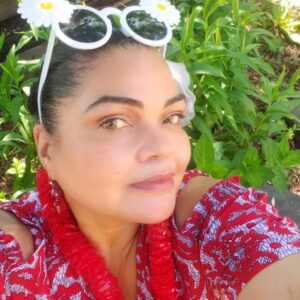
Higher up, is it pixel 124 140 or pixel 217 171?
pixel 124 140

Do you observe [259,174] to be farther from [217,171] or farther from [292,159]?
[217,171]

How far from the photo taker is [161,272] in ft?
4.07

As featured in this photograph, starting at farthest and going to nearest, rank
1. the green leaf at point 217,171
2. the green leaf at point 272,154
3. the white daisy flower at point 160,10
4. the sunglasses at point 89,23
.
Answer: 1. the green leaf at point 272,154
2. the green leaf at point 217,171
3. the white daisy flower at point 160,10
4. the sunglasses at point 89,23

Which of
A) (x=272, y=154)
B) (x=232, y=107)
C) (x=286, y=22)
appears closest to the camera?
(x=272, y=154)

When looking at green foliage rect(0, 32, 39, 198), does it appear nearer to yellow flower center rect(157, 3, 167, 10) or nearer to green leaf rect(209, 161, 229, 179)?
green leaf rect(209, 161, 229, 179)

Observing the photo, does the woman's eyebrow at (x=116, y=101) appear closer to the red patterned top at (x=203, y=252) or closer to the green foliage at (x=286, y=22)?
the red patterned top at (x=203, y=252)

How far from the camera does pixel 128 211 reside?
3.46ft

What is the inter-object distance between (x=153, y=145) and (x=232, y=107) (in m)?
1.38

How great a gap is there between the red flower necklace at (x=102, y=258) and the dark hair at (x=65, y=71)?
0.26 meters

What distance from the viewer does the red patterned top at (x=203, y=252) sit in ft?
3.37

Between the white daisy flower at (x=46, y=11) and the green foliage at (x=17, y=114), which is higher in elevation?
the white daisy flower at (x=46, y=11)

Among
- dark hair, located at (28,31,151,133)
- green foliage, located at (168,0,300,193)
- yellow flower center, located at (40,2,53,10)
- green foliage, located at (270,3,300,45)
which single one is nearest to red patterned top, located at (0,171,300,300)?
dark hair, located at (28,31,151,133)

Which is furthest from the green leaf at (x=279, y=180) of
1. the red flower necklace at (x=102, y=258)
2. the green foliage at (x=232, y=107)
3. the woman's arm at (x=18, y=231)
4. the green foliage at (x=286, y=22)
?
the green foliage at (x=286, y=22)

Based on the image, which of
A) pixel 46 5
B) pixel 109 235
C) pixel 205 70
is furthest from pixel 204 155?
pixel 46 5
